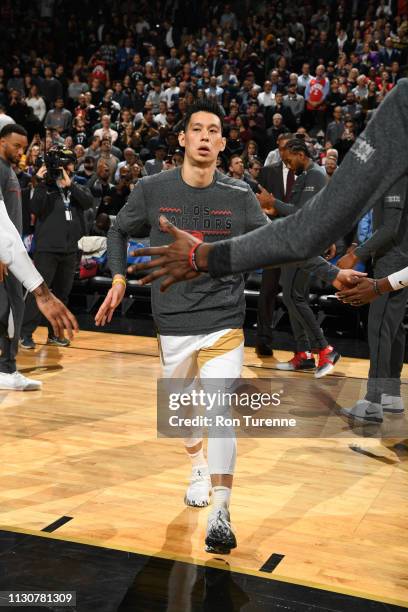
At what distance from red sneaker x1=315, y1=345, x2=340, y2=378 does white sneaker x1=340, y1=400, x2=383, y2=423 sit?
1204mm

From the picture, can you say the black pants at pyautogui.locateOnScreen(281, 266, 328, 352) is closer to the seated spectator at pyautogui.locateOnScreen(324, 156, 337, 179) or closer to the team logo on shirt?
the seated spectator at pyautogui.locateOnScreen(324, 156, 337, 179)

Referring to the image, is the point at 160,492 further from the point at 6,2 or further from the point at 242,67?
the point at 6,2

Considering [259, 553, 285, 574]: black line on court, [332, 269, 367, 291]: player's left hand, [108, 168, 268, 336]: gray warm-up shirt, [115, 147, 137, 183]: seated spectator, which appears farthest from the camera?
[115, 147, 137, 183]: seated spectator

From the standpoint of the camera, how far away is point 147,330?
9.02 metres

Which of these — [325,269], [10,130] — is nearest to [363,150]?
[325,269]

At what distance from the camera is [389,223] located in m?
5.48

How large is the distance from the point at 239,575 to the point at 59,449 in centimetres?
196

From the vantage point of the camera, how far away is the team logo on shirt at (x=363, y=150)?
1685mm

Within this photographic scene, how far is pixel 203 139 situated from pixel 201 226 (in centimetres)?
39

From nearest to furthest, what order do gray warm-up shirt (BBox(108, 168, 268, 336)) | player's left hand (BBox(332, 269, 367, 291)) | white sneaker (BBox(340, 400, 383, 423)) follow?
gray warm-up shirt (BBox(108, 168, 268, 336)), player's left hand (BBox(332, 269, 367, 291)), white sneaker (BBox(340, 400, 383, 423))

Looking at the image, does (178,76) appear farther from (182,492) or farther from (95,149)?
(182,492)

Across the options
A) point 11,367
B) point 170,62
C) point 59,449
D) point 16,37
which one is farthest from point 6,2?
point 59,449

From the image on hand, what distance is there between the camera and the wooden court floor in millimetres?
3684

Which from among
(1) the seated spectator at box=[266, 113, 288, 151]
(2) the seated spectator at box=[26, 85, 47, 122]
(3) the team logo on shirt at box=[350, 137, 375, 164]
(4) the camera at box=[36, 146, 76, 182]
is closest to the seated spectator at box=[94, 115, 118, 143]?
(2) the seated spectator at box=[26, 85, 47, 122]
